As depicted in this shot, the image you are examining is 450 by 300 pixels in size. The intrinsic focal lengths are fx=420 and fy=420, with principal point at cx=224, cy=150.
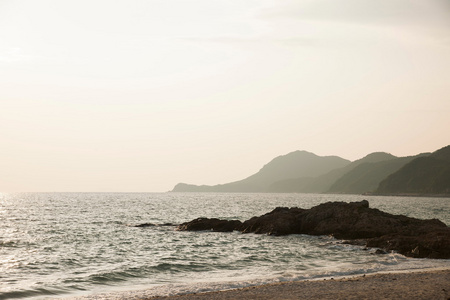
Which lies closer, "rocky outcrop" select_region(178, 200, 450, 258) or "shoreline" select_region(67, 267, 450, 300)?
"shoreline" select_region(67, 267, 450, 300)

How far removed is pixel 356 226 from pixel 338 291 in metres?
26.7

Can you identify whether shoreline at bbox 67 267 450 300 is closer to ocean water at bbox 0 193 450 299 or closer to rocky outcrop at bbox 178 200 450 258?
ocean water at bbox 0 193 450 299

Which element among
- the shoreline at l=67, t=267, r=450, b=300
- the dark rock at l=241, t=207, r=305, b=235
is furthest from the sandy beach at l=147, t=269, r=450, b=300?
the dark rock at l=241, t=207, r=305, b=235

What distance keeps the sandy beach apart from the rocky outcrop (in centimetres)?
1191

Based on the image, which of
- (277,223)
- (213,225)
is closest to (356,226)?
(277,223)

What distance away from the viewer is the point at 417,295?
16.1 m

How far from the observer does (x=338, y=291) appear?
17609mm

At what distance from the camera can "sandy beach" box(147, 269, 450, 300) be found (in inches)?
649

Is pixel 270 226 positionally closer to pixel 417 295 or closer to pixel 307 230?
pixel 307 230

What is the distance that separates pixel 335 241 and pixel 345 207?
9.04m

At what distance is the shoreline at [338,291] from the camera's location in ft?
54.4

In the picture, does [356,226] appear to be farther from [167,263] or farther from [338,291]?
[338,291]

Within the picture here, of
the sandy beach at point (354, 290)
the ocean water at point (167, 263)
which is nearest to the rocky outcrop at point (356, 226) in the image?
the ocean water at point (167, 263)

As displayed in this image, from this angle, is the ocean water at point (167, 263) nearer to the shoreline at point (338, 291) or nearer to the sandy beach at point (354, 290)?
the shoreline at point (338, 291)
